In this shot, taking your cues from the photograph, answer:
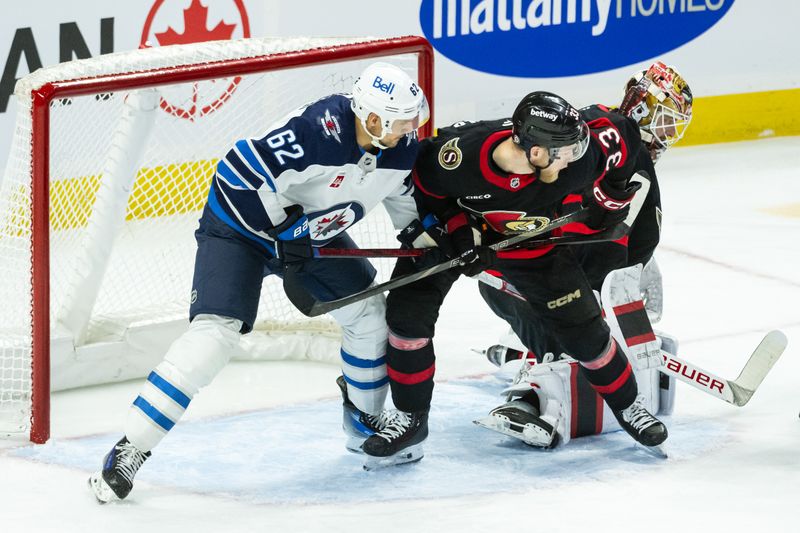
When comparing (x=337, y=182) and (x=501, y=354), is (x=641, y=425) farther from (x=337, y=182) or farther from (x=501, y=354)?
(x=337, y=182)

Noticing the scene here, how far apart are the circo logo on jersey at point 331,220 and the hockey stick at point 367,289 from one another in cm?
12

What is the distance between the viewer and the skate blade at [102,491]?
314 cm

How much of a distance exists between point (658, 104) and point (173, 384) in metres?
1.45

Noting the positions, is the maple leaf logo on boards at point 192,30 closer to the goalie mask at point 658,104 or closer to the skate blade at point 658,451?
the goalie mask at point 658,104

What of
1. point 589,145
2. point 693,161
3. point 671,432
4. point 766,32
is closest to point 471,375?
point 671,432

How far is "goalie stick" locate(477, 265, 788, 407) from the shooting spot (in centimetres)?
366

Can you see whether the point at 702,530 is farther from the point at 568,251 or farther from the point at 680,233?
the point at 680,233

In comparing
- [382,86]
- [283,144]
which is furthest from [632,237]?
[283,144]

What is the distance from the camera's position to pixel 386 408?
151 inches

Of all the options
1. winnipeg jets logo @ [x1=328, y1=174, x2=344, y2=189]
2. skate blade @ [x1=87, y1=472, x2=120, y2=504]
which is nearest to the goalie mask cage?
skate blade @ [x1=87, y1=472, x2=120, y2=504]

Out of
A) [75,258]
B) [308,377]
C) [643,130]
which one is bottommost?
[308,377]

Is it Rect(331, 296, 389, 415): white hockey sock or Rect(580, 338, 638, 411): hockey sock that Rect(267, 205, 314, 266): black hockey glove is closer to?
Rect(331, 296, 389, 415): white hockey sock

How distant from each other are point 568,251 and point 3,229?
140cm

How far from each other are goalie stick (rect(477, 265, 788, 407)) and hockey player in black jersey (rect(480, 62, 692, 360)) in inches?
2.6
